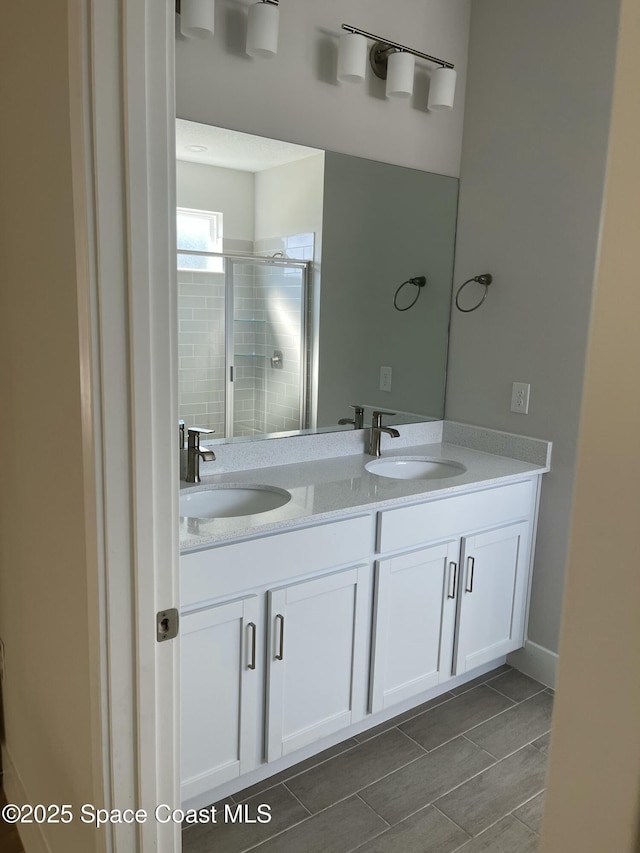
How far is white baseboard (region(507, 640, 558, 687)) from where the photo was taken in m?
2.66

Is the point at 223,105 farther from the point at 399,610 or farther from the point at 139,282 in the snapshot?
the point at 399,610

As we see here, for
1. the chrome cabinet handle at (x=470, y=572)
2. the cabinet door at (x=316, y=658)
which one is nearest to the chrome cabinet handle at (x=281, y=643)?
the cabinet door at (x=316, y=658)

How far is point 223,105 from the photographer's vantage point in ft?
7.14

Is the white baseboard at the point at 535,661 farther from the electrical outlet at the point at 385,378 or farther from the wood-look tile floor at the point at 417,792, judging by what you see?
the electrical outlet at the point at 385,378

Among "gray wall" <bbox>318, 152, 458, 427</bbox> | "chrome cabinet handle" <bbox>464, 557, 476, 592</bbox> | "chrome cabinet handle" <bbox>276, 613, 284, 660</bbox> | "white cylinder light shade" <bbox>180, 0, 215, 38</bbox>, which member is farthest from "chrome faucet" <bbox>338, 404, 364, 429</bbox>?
"white cylinder light shade" <bbox>180, 0, 215, 38</bbox>

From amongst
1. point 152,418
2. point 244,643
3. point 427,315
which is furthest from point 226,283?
point 152,418

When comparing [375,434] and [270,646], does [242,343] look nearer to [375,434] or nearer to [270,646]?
[375,434]

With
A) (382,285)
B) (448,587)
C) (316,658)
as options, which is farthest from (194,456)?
(382,285)

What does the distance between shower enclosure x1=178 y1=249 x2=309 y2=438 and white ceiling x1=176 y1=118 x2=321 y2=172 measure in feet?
1.00

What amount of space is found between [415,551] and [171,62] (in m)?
1.67

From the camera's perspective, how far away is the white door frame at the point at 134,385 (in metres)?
0.94

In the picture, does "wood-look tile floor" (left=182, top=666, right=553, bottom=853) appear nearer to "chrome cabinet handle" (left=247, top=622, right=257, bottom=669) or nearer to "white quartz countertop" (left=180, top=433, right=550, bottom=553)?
"chrome cabinet handle" (left=247, top=622, right=257, bottom=669)

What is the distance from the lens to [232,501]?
2205 mm

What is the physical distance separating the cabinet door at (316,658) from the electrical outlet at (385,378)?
0.96 m
